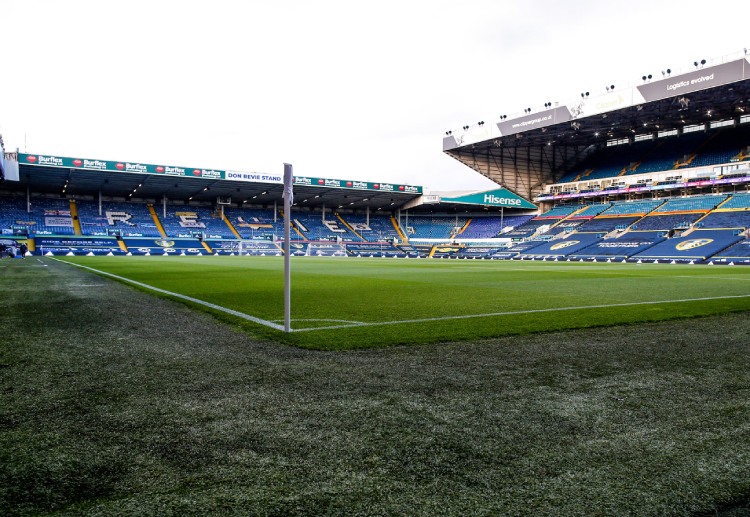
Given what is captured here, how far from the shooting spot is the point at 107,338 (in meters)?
5.74

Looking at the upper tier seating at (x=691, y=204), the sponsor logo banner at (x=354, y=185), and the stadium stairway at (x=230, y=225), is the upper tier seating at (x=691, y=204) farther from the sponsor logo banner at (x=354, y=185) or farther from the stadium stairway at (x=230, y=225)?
the stadium stairway at (x=230, y=225)

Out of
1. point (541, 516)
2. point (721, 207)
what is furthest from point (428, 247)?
point (541, 516)

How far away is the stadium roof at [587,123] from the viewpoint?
43469 mm

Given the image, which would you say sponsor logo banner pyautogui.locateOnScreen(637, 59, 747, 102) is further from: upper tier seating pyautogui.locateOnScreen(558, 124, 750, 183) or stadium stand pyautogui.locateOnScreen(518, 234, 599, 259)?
upper tier seating pyautogui.locateOnScreen(558, 124, 750, 183)

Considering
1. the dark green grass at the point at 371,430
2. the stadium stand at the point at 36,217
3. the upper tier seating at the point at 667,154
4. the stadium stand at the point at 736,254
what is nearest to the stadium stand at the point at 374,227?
the upper tier seating at the point at 667,154

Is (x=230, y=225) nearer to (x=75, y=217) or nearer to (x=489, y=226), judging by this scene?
(x=75, y=217)

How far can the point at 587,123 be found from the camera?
183ft

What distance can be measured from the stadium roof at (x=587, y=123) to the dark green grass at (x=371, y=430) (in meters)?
48.3

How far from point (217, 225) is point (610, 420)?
7191 centimetres

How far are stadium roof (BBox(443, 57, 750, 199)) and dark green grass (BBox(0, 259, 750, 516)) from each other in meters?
48.3

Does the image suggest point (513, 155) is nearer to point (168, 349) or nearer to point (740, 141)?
A: point (740, 141)

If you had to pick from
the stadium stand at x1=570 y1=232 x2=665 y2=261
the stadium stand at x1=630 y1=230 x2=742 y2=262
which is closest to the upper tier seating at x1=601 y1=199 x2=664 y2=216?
the stadium stand at x1=570 y1=232 x2=665 y2=261

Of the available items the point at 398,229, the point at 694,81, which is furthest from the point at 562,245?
the point at 398,229

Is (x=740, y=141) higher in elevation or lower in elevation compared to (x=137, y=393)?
higher
